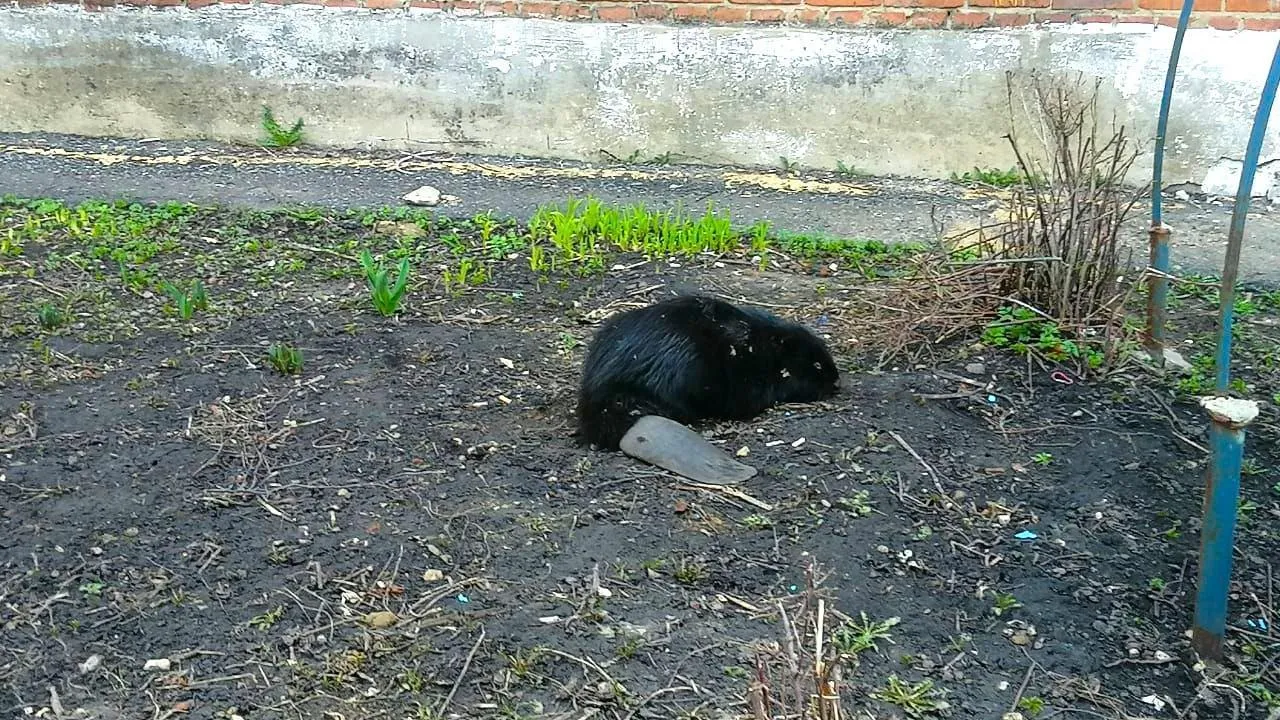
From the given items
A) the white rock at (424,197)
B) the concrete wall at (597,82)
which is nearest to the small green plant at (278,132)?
the concrete wall at (597,82)

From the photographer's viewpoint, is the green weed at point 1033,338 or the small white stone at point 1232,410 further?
the green weed at point 1033,338

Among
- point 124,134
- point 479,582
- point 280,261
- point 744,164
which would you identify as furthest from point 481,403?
point 124,134

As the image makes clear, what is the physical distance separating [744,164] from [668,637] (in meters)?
5.28

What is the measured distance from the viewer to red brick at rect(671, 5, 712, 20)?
7238 millimetres

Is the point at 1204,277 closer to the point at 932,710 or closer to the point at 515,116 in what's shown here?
the point at 932,710

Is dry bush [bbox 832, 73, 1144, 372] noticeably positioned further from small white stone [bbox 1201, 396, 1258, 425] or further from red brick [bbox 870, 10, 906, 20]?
red brick [bbox 870, 10, 906, 20]

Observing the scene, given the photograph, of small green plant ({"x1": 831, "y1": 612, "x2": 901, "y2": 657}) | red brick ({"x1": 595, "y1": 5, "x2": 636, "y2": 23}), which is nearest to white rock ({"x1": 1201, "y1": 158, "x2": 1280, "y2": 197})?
red brick ({"x1": 595, "y1": 5, "x2": 636, "y2": 23})

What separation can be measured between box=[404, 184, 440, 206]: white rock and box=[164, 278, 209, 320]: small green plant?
6.01ft

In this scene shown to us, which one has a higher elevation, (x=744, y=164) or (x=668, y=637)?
(x=744, y=164)

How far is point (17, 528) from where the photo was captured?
3072 mm

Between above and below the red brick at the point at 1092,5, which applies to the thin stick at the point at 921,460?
below

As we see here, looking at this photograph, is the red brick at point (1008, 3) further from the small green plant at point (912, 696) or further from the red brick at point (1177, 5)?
the small green plant at point (912, 696)

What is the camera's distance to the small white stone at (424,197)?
6480mm

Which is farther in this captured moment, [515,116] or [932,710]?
[515,116]
